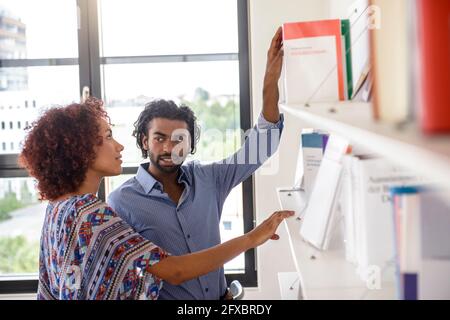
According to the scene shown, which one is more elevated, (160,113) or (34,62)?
(34,62)

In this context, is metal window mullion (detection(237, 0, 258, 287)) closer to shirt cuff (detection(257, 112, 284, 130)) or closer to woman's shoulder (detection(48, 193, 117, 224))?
shirt cuff (detection(257, 112, 284, 130))

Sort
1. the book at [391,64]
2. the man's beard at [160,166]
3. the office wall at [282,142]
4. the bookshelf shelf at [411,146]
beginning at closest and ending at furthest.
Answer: the bookshelf shelf at [411,146], the book at [391,64], the man's beard at [160,166], the office wall at [282,142]

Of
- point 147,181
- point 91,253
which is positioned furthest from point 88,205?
point 147,181

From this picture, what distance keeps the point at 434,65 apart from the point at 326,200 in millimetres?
803

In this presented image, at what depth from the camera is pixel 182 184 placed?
190 cm

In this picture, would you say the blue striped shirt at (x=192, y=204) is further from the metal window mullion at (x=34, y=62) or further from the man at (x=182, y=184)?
the metal window mullion at (x=34, y=62)

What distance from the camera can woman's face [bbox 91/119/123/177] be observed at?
1527 millimetres

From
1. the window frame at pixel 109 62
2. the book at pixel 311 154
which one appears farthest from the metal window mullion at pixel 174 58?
the book at pixel 311 154

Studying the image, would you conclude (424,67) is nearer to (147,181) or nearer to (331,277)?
(331,277)

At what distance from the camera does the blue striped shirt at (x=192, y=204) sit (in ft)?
Answer: 5.77

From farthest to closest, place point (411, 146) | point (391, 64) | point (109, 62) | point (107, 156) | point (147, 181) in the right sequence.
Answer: point (109, 62)
point (147, 181)
point (107, 156)
point (391, 64)
point (411, 146)

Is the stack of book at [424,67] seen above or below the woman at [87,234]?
above

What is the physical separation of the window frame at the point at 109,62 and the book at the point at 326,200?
4.69ft

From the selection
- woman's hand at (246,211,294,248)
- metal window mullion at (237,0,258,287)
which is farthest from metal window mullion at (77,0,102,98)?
woman's hand at (246,211,294,248)
